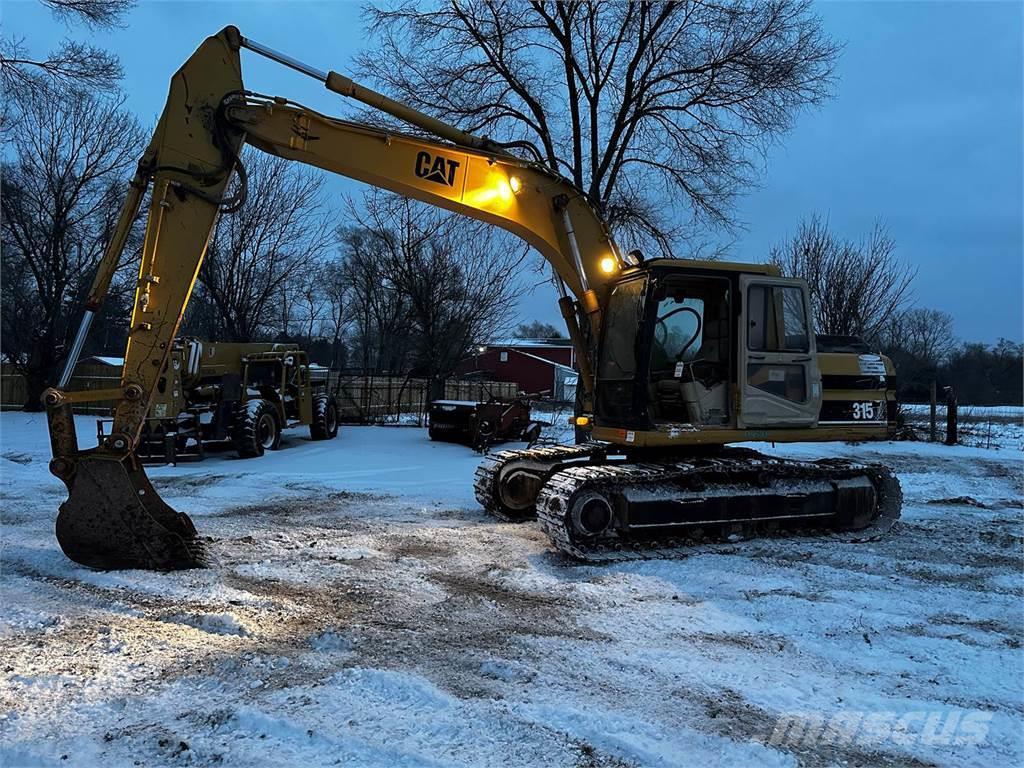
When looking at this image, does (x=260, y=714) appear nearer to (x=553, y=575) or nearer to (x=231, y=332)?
(x=553, y=575)

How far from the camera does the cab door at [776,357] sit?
684 cm

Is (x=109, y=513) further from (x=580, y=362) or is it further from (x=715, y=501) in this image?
(x=715, y=501)

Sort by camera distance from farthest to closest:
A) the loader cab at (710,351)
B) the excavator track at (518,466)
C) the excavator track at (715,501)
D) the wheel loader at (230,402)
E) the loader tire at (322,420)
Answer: the loader tire at (322,420) < the wheel loader at (230,402) < the excavator track at (518,466) < the loader cab at (710,351) < the excavator track at (715,501)

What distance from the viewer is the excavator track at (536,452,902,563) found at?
616 cm

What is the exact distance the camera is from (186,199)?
5.72 meters

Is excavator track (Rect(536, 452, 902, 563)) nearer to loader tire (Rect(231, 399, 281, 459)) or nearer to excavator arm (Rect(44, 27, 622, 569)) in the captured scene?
excavator arm (Rect(44, 27, 622, 569))

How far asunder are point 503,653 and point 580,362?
4071 mm

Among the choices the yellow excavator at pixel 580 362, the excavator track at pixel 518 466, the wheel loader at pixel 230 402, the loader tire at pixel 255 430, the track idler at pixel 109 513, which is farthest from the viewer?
the loader tire at pixel 255 430

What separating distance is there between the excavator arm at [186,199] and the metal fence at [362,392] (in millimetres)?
15220

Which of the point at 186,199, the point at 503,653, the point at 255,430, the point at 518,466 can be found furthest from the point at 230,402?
the point at 503,653

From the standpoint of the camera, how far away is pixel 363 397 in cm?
2500

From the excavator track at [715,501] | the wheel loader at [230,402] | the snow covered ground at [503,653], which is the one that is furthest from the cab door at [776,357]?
the wheel loader at [230,402]

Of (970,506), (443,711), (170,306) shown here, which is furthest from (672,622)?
(970,506)

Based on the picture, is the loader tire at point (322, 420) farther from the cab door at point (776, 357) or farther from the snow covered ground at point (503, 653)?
the cab door at point (776, 357)
